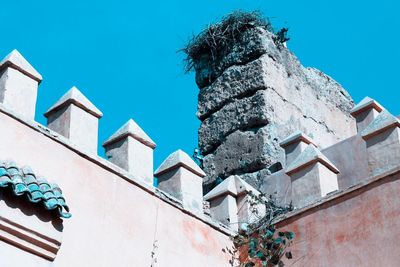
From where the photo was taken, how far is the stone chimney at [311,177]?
23.1 ft

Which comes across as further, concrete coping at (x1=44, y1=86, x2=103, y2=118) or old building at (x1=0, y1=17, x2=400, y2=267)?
concrete coping at (x1=44, y1=86, x2=103, y2=118)

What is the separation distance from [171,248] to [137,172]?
64 cm

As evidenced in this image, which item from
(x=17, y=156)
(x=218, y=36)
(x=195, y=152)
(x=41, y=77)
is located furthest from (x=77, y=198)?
(x=218, y=36)

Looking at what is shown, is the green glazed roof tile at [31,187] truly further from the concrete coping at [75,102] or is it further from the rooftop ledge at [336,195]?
the rooftop ledge at [336,195]

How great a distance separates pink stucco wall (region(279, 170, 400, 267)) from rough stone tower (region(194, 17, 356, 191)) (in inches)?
92.2

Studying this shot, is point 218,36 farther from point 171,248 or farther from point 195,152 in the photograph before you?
point 171,248

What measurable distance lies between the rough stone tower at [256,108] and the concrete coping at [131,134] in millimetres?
2534

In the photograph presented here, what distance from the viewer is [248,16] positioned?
35.8 ft

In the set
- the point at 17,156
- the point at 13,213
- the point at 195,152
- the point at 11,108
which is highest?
the point at 195,152

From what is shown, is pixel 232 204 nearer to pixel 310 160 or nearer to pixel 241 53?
pixel 310 160

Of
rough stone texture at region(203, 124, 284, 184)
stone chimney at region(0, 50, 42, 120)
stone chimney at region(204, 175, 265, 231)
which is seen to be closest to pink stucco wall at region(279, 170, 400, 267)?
stone chimney at region(204, 175, 265, 231)

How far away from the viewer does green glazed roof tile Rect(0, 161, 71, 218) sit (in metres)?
5.33

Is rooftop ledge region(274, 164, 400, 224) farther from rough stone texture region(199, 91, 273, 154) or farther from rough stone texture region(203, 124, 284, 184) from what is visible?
rough stone texture region(199, 91, 273, 154)

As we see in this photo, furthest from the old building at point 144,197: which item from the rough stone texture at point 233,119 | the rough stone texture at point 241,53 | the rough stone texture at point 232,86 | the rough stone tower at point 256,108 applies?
the rough stone texture at point 241,53
